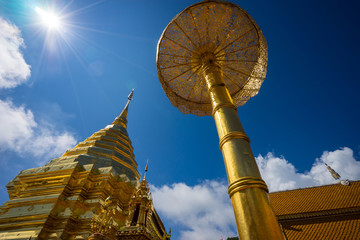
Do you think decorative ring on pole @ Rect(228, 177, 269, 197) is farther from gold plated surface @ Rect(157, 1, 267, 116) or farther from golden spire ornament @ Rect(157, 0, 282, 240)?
gold plated surface @ Rect(157, 1, 267, 116)

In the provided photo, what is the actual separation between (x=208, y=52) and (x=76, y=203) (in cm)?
944

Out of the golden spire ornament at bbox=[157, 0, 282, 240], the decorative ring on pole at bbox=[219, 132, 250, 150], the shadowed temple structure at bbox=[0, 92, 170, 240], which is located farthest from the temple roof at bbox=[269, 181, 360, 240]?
the decorative ring on pole at bbox=[219, 132, 250, 150]

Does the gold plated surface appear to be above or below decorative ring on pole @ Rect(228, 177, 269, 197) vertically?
above

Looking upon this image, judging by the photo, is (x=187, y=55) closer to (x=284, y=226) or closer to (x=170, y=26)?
(x=170, y=26)

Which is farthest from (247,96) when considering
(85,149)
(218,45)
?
(85,149)

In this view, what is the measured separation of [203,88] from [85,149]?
1189 centimetres

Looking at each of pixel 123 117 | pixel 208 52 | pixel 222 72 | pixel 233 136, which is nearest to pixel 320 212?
pixel 222 72

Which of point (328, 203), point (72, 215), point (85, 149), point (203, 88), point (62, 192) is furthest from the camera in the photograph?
point (85, 149)

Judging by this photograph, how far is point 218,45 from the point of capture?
4.53m

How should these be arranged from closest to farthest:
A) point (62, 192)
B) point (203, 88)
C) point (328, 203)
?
point (203, 88), point (62, 192), point (328, 203)

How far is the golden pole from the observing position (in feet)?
6.33

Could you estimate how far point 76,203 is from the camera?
9477mm

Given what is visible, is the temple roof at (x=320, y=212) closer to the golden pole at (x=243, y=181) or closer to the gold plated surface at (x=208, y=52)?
the gold plated surface at (x=208, y=52)

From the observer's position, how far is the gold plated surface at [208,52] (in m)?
4.51
